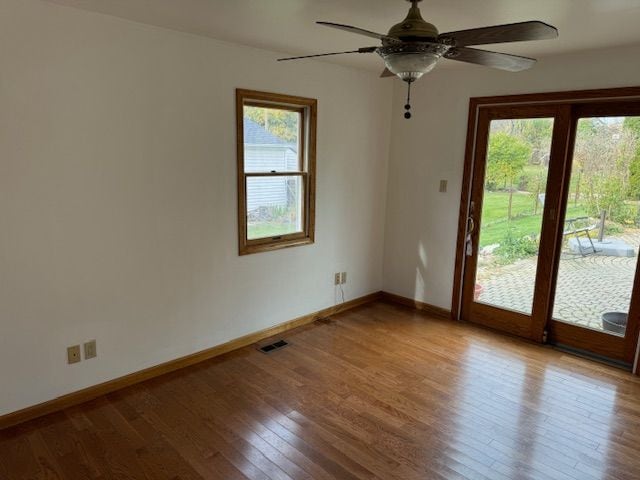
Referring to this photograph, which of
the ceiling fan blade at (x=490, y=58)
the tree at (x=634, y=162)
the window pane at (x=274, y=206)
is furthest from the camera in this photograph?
the window pane at (x=274, y=206)

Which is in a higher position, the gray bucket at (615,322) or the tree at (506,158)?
the tree at (506,158)

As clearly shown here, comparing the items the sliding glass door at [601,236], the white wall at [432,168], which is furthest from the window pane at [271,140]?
the sliding glass door at [601,236]

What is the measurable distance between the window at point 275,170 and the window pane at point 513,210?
1.58 meters

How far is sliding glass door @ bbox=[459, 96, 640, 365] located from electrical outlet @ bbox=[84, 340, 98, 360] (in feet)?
10.2

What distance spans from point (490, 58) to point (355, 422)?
2.09 m

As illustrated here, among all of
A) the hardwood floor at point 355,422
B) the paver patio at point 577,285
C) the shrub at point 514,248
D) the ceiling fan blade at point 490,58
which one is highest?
the ceiling fan blade at point 490,58

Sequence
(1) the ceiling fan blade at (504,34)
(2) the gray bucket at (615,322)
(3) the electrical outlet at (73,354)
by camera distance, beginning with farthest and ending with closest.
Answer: (2) the gray bucket at (615,322)
(3) the electrical outlet at (73,354)
(1) the ceiling fan blade at (504,34)

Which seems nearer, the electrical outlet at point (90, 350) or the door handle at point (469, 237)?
the electrical outlet at point (90, 350)

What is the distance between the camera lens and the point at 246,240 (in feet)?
11.5

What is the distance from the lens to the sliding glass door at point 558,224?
3248 mm

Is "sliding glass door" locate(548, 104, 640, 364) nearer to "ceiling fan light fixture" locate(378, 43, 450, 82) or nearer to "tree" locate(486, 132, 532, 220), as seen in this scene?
"tree" locate(486, 132, 532, 220)

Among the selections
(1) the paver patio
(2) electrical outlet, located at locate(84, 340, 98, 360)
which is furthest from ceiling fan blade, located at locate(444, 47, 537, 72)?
(2) electrical outlet, located at locate(84, 340, 98, 360)

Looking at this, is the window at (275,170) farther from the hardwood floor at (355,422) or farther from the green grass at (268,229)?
the hardwood floor at (355,422)

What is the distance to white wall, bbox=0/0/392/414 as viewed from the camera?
2383mm
